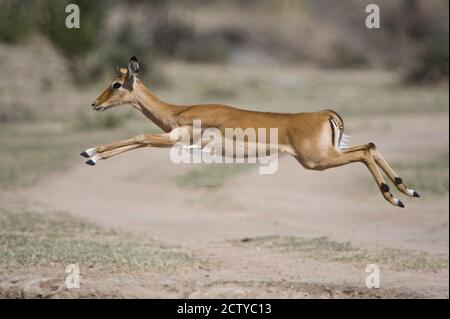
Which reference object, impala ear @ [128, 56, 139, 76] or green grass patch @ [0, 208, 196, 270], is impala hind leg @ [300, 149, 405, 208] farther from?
green grass patch @ [0, 208, 196, 270]

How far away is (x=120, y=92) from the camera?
22.7 ft

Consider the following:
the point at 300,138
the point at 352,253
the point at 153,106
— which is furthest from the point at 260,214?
the point at 300,138

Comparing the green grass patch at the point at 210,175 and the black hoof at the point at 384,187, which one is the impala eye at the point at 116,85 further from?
the green grass patch at the point at 210,175

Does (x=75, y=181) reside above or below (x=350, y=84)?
below

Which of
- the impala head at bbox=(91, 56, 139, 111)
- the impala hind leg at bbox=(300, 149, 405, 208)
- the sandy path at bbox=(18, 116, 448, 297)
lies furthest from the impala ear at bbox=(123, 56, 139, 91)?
the sandy path at bbox=(18, 116, 448, 297)

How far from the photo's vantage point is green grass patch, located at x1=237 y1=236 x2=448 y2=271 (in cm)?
882

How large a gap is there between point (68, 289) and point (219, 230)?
4.14 m

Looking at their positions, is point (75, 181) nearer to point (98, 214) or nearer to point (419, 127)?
point (98, 214)

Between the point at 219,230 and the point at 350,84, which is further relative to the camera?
the point at 350,84

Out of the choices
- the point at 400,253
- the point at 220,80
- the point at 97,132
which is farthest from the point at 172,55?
the point at 400,253

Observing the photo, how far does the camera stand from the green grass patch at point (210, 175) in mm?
14148

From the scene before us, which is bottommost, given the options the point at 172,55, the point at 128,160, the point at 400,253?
the point at 400,253

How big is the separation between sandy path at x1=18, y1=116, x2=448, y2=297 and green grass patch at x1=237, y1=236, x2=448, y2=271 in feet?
0.79

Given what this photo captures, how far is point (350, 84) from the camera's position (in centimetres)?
2922
